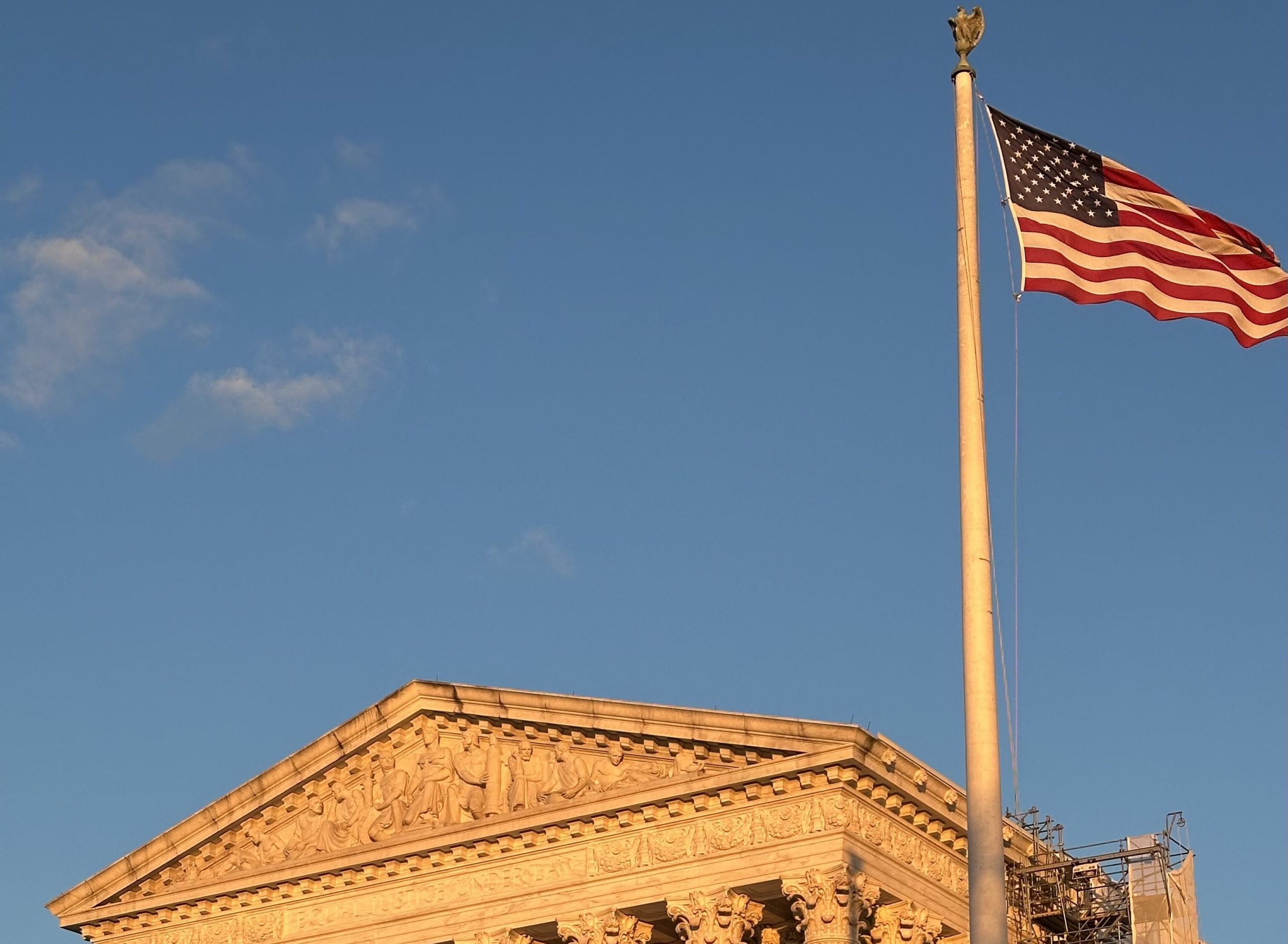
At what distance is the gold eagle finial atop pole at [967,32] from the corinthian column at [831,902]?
63.4ft

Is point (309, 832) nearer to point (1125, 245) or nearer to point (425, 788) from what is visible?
point (425, 788)

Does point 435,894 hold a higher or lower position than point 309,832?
lower

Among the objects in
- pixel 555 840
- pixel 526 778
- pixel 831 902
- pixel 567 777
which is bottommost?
pixel 831 902

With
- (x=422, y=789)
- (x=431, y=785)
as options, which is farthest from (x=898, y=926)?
(x=422, y=789)

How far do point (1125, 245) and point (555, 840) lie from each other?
2276 centimetres

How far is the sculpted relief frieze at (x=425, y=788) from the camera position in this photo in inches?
1581

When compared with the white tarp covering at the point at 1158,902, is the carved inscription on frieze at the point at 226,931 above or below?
below

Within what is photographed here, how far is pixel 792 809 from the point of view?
3709 centimetres

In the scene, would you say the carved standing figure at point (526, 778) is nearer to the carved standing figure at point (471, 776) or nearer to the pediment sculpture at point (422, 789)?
the pediment sculpture at point (422, 789)

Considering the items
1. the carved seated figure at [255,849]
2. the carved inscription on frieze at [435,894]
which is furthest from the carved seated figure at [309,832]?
the carved inscription on frieze at [435,894]

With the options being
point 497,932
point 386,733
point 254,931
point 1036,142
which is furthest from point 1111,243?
point 254,931

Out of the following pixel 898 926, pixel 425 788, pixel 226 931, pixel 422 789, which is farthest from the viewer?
pixel 226 931

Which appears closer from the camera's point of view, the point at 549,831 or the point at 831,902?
the point at 831,902

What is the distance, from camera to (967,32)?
2100cm
